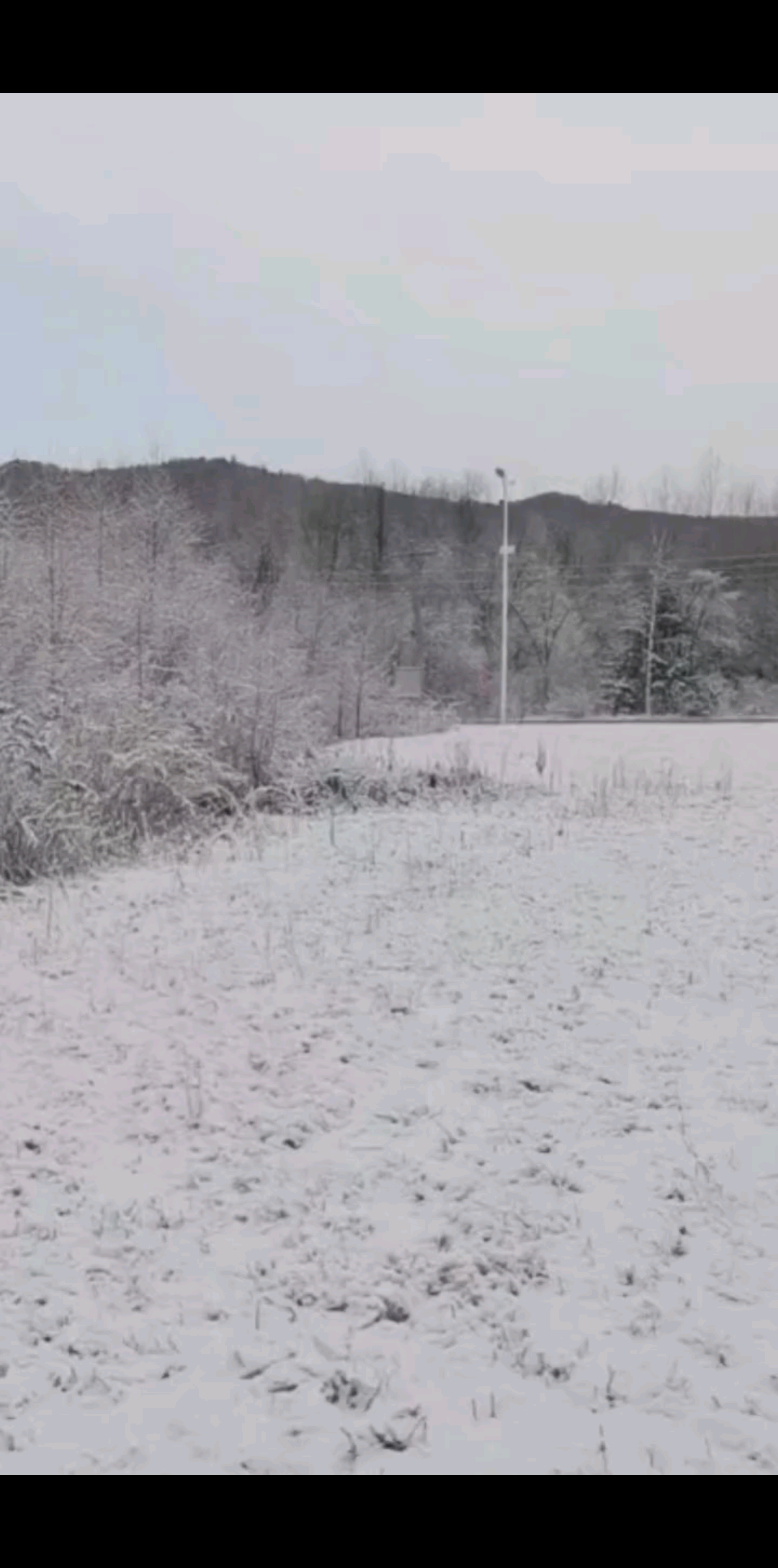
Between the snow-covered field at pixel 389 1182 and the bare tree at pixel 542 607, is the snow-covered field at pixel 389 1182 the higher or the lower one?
the lower one

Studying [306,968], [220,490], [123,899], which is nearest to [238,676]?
[123,899]

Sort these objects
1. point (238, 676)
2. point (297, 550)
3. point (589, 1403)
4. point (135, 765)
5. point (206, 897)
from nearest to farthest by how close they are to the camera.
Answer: point (589, 1403) → point (206, 897) → point (135, 765) → point (238, 676) → point (297, 550)

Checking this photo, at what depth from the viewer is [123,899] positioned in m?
7.73

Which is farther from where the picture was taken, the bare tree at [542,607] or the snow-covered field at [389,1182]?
the bare tree at [542,607]

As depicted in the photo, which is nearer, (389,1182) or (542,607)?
(389,1182)

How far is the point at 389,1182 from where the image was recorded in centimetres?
362

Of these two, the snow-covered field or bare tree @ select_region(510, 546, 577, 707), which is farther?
bare tree @ select_region(510, 546, 577, 707)

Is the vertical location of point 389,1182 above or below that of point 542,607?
below

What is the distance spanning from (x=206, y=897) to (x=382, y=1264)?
4828 millimetres

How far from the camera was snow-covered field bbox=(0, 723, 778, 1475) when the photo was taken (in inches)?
94.1

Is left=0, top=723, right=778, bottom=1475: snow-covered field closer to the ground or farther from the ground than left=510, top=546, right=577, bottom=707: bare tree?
closer to the ground

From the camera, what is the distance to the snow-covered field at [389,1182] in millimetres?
2391
